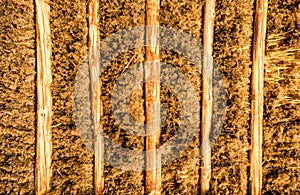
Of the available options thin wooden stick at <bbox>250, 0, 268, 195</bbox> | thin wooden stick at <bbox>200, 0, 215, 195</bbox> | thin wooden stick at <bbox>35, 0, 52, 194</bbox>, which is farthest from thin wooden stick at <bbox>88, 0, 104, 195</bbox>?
thin wooden stick at <bbox>250, 0, 268, 195</bbox>

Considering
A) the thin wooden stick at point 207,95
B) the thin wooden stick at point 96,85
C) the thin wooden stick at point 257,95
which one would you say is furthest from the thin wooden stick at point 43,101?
the thin wooden stick at point 257,95

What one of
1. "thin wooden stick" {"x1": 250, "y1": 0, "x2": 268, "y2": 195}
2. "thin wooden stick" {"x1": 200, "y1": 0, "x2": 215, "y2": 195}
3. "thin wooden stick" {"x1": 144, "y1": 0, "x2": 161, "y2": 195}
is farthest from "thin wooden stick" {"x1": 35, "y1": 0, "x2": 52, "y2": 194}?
"thin wooden stick" {"x1": 250, "y1": 0, "x2": 268, "y2": 195}

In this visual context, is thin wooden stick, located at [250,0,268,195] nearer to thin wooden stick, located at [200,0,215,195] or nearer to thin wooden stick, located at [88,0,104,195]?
thin wooden stick, located at [200,0,215,195]

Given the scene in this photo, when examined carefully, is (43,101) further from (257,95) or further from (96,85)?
(257,95)

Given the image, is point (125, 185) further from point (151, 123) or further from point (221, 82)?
point (221, 82)

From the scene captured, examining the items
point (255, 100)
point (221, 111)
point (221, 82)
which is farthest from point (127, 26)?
point (255, 100)

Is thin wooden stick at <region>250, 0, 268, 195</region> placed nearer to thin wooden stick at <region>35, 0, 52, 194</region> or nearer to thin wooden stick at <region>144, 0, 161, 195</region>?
thin wooden stick at <region>144, 0, 161, 195</region>
